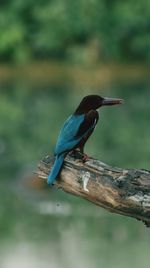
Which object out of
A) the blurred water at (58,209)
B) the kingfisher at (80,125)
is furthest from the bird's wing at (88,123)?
the blurred water at (58,209)

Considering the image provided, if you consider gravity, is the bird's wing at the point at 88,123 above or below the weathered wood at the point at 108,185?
above

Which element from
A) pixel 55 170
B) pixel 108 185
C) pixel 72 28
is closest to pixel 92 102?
pixel 55 170

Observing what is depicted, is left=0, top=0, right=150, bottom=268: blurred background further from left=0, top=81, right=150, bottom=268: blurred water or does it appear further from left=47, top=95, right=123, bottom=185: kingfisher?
left=47, top=95, right=123, bottom=185: kingfisher

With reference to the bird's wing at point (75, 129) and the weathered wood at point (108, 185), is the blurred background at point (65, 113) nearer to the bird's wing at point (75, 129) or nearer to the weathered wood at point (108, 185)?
the bird's wing at point (75, 129)

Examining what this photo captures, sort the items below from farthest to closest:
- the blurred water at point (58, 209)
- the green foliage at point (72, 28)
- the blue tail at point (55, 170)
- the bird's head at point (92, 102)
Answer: the green foliage at point (72, 28), the blurred water at point (58, 209), the bird's head at point (92, 102), the blue tail at point (55, 170)

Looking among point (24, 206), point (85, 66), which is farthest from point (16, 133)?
point (85, 66)

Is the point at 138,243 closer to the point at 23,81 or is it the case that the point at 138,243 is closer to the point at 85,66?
the point at 23,81

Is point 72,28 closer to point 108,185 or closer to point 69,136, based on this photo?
point 69,136
